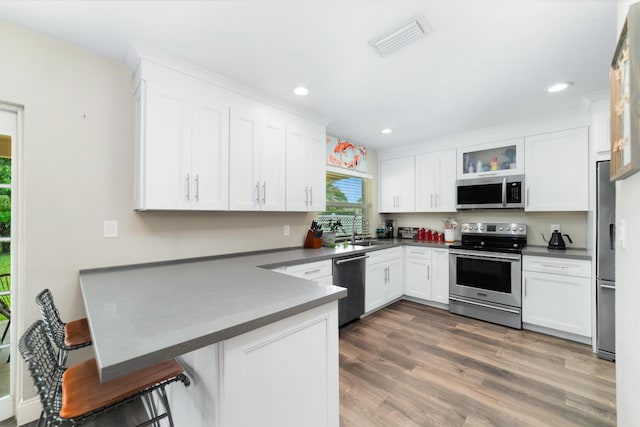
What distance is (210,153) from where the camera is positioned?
7.27 ft

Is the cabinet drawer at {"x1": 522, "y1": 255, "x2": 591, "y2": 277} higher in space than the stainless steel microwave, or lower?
lower

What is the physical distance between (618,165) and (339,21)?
5.21ft

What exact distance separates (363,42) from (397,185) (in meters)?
2.92

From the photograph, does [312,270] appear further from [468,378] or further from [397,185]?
[397,185]

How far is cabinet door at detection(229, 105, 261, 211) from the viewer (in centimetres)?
235

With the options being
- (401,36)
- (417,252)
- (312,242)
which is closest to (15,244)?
(312,242)

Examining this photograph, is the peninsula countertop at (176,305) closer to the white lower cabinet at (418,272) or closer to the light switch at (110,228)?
the light switch at (110,228)

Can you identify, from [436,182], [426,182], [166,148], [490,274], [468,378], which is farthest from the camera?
[426,182]

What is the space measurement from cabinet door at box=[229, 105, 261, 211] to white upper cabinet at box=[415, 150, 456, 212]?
8.90 ft

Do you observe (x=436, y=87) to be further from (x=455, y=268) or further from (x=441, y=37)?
(x=455, y=268)

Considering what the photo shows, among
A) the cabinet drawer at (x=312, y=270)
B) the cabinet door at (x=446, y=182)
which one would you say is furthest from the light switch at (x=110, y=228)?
the cabinet door at (x=446, y=182)

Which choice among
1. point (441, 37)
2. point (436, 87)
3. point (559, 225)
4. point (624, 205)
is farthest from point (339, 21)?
point (559, 225)

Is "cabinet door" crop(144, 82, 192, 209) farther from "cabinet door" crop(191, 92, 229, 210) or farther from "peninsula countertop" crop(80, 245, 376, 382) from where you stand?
"peninsula countertop" crop(80, 245, 376, 382)

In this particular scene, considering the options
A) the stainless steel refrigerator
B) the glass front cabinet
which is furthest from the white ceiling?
the stainless steel refrigerator
